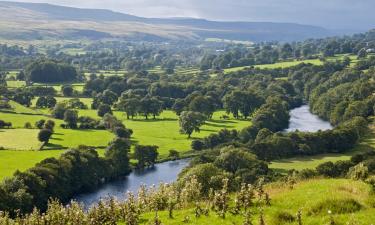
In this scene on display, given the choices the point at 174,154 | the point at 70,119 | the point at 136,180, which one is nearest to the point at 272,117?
the point at 174,154

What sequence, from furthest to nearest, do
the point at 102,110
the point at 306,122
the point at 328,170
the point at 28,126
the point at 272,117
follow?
the point at 306,122 → the point at 102,110 → the point at 272,117 → the point at 28,126 → the point at 328,170

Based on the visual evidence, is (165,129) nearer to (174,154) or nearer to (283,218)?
(174,154)

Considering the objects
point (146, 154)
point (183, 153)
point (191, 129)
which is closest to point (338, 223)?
point (146, 154)

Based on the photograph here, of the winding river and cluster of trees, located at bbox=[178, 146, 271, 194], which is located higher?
cluster of trees, located at bbox=[178, 146, 271, 194]

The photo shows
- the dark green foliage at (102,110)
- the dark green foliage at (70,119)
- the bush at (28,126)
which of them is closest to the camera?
the bush at (28,126)

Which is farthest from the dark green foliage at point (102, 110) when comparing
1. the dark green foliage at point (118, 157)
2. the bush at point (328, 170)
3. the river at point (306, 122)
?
the bush at point (328, 170)

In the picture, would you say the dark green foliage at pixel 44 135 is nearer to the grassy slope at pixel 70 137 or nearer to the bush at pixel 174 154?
the grassy slope at pixel 70 137

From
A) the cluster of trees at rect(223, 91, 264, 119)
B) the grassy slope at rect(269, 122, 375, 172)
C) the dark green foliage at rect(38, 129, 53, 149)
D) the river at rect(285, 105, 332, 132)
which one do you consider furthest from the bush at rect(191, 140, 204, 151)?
the cluster of trees at rect(223, 91, 264, 119)

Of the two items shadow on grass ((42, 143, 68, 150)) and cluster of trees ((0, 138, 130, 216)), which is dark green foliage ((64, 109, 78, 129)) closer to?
shadow on grass ((42, 143, 68, 150))
